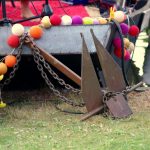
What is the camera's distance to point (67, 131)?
445 cm

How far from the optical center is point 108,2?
7.48 metres

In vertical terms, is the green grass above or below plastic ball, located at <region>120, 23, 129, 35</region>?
below

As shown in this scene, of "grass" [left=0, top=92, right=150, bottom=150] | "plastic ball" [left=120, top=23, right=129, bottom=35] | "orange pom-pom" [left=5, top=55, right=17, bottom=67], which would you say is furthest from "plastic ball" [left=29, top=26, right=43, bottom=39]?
"plastic ball" [left=120, top=23, right=129, bottom=35]

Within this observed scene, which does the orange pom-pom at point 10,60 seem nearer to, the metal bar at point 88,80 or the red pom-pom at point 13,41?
the red pom-pom at point 13,41

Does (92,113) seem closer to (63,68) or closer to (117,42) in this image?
(63,68)

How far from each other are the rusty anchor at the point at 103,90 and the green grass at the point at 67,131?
0.08m

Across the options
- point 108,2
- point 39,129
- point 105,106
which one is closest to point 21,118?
point 39,129

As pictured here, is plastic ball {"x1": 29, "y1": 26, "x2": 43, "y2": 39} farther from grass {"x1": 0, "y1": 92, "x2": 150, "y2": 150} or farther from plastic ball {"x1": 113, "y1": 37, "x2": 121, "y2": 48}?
plastic ball {"x1": 113, "y1": 37, "x2": 121, "y2": 48}

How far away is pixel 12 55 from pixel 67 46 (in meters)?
0.51

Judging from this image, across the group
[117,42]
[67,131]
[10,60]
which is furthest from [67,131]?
[117,42]

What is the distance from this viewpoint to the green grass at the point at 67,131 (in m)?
4.08

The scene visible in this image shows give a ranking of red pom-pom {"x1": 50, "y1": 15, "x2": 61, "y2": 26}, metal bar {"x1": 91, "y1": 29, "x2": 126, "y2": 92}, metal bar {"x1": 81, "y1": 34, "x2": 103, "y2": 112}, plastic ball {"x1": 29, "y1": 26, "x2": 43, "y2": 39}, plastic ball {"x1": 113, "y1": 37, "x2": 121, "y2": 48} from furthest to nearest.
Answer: plastic ball {"x1": 113, "y1": 37, "x2": 121, "y2": 48}, red pom-pom {"x1": 50, "y1": 15, "x2": 61, "y2": 26}, plastic ball {"x1": 29, "y1": 26, "x2": 43, "y2": 39}, metal bar {"x1": 91, "y1": 29, "x2": 126, "y2": 92}, metal bar {"x1": 81, "y1": 34, "x2": 103, "y2": 112}

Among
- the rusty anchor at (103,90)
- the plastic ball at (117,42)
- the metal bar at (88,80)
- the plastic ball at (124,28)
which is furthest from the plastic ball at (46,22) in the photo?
the plastic ball at (124,28)

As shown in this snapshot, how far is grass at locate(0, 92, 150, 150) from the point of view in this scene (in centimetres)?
409
